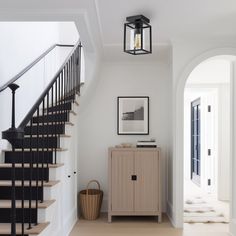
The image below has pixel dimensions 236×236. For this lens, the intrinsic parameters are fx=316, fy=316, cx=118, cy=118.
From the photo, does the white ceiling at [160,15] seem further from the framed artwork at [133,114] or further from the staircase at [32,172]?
the framed artwork at [133,114]

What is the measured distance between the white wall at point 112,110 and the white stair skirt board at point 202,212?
1.18 m

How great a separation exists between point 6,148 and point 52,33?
9.17ft

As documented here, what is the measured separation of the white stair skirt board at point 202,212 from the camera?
4801mm

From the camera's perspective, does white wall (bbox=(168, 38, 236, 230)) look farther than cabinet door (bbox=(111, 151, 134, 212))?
No

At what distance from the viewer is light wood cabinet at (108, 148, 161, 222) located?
471 cm

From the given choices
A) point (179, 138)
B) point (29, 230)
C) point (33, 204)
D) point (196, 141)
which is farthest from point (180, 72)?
point (196, 141)

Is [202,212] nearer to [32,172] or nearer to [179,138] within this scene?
[179,138]

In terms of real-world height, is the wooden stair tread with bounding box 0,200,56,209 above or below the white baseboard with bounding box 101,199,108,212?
above

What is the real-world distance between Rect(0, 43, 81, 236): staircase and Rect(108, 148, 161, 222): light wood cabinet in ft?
3.60

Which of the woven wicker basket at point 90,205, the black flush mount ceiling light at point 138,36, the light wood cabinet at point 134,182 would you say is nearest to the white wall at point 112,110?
the woven wicker basket at point 90,205

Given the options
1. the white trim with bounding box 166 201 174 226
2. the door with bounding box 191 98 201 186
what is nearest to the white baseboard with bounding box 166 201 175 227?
the white trim with bounding box 166 201 174 226

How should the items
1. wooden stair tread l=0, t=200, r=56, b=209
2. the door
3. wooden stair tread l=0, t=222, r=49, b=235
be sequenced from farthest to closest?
1. the door
2. wooden stair tread l=0, t=200, r=56, b=209
3. wooden stair tread l=0, t=222, r=49, b=235

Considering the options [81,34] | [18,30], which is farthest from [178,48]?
[18,30]

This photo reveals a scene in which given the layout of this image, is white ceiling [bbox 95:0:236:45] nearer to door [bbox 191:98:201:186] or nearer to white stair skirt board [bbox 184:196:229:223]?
white stair skirt board [bbox 184:196:229:223]
